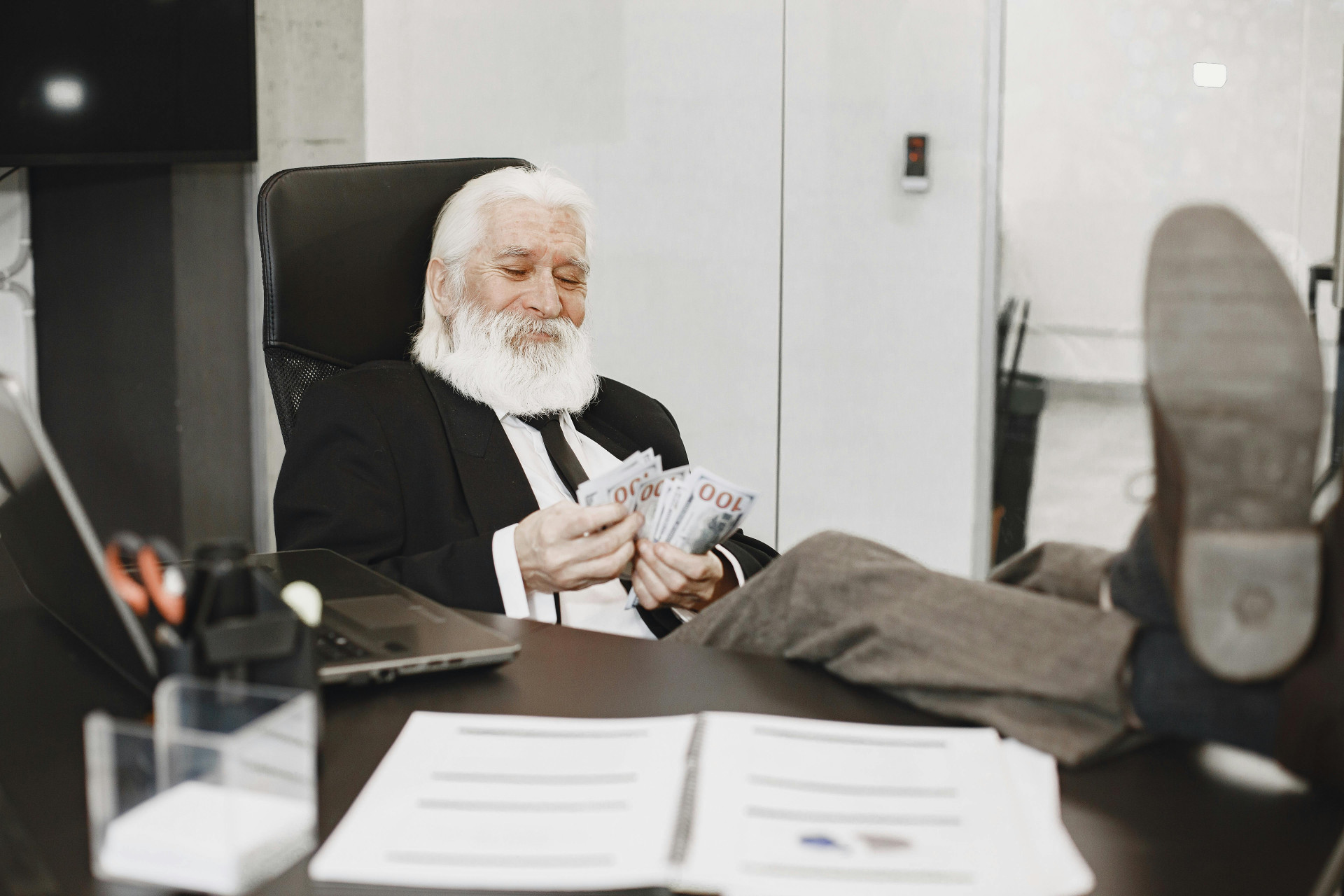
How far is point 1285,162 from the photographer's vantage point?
2.87 meters

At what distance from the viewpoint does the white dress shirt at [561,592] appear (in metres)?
1.59

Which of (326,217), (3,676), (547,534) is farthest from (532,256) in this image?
(3,676)

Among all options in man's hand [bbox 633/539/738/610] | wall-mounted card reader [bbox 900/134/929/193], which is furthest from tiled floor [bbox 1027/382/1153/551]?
man's hand [bbox 633/539/738/610]

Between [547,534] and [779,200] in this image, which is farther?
[779,200]

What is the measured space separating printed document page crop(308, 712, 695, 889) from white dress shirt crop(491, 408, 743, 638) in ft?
1.56

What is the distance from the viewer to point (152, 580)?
0.77 metres

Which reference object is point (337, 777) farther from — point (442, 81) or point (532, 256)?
point (442, 81)

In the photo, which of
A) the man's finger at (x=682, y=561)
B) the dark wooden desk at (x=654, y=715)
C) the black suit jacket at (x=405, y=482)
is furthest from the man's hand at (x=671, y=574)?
the dark wooden desk at (x=654, y=715)

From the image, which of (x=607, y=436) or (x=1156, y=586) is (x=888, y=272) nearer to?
(x=607, y=436)

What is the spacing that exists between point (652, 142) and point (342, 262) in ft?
5.70

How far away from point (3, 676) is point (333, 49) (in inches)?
109

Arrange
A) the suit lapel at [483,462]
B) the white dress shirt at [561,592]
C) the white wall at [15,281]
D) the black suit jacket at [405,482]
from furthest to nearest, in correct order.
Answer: the white wall at [15,281], the suit lapel at [483,462], the black suit jacket at [405,482], the white dress shirt at [561,592]

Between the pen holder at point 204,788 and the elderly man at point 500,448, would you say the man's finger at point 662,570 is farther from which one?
the pen holder at point 204,788

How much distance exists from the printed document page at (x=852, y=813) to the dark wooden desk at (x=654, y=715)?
49 millimetres
